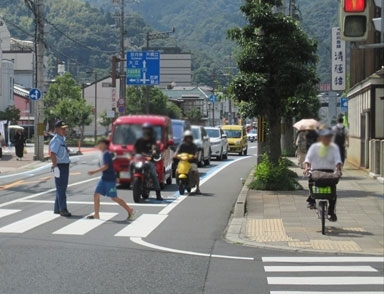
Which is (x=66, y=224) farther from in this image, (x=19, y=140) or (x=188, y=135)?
(x=188, y=135)

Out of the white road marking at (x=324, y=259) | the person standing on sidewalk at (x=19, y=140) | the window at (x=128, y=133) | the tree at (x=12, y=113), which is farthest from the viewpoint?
the tree at (x=12, y=113)

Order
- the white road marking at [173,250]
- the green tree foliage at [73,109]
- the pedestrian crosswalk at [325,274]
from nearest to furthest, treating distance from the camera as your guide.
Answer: the green tree foliage at [73,109]
the pedestrian crosswalk at [325,274]
the white road marking at [173,250]

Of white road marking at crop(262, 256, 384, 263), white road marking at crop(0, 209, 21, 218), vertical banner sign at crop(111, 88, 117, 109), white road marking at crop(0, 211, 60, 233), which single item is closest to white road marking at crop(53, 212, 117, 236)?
white road marking at crop(0, 211, 60, 233)

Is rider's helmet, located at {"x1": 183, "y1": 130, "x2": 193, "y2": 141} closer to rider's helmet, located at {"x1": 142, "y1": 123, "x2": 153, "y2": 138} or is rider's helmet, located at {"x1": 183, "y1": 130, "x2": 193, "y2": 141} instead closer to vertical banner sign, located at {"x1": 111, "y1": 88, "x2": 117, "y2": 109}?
rider's helmet, located at {"x1": 142, "y1": 123, "x2": 153, "y2": 138}

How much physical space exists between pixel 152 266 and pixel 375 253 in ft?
20.1

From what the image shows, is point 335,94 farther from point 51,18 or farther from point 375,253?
point 375,253

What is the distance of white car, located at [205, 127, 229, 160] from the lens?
3527mm

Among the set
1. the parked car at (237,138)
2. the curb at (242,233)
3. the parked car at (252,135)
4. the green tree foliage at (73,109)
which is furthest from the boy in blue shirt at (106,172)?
the curb at (242,233)

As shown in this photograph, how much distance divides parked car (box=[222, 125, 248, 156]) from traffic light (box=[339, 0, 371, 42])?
2.93ft

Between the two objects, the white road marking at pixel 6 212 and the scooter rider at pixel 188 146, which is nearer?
the scooter rider at pixel 188 146

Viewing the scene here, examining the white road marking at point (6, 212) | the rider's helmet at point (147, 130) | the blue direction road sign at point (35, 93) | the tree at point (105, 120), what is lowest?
the white road marking at point (6, 212)

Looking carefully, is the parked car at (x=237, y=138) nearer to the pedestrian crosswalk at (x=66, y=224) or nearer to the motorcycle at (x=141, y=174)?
the motorcycle at (x=141, y=174)

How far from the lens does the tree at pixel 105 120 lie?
9.93 ft

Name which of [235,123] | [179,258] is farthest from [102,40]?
[179,258]
